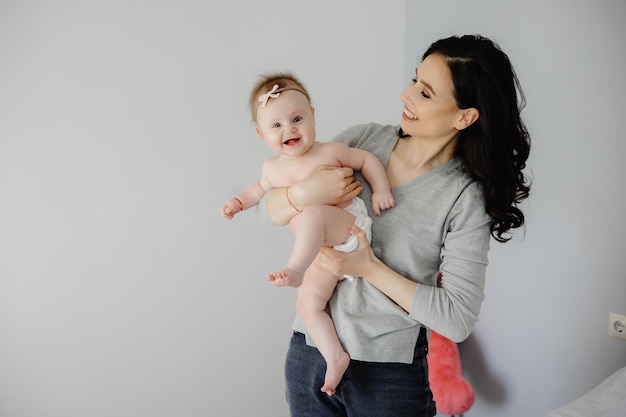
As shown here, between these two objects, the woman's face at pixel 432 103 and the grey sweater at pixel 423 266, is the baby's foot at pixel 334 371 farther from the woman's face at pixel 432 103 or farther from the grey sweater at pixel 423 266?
the woman's face at pixel 432 103

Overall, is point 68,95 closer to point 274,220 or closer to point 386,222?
point 274,220

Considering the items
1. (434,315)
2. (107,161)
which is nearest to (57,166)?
(107,161)

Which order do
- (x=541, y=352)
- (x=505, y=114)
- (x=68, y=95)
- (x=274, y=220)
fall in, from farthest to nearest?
(x=541, y=352), (x=68, y=95), (x=274, y=220), (x=505, y=114)

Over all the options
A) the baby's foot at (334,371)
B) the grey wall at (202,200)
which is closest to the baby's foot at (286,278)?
the baby's foot at (334,371)

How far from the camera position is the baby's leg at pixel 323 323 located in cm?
134

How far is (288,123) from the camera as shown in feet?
4.47

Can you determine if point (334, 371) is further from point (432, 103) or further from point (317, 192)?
point (432, 103)

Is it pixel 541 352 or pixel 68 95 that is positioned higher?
pixel 68 95

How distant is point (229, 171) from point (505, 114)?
1.02 meters

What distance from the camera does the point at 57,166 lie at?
174cm

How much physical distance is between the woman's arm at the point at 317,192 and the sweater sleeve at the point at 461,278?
260 mm

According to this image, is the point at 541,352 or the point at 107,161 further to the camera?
the point at 541,352

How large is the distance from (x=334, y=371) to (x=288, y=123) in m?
0.61

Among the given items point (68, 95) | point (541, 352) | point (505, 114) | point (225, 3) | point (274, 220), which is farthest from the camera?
point (541, 352)
